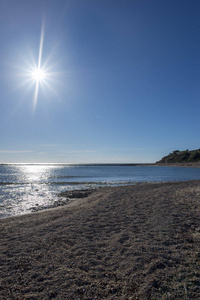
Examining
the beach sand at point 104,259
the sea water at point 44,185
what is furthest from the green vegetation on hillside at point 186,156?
the beach sand at point 104,259

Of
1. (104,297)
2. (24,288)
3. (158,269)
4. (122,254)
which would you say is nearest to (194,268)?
(158,269)

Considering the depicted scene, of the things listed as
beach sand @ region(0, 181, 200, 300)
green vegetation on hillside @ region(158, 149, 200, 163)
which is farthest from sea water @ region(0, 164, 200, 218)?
green vegetation on hillside @ region(158, 149, 200, 163)

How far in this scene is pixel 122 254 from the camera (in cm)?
630

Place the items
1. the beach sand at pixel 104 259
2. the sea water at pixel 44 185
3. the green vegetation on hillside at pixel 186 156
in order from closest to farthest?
the beach sand at pixel 104 259 < the sea water at pixel 44 185 < the green vegetation on hillside at pixel 186 156

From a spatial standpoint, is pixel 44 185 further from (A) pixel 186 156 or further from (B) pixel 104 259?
(A) pixel 186 156

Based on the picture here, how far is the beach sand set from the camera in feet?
15.0

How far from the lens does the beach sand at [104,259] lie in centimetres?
456

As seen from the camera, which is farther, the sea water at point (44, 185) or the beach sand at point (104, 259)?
the sea water at point (44, 185)

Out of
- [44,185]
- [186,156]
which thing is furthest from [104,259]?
[186,156]

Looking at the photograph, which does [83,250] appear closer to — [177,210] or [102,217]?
[102,217]

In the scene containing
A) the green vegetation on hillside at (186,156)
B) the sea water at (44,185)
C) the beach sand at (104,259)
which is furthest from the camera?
the green vegetation on hillside at (186,156)

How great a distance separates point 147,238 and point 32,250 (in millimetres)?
4678

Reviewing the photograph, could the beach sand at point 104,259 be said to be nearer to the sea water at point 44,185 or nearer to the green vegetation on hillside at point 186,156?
the sea water at point 44,185

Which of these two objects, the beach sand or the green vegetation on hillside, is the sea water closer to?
the beach sand
